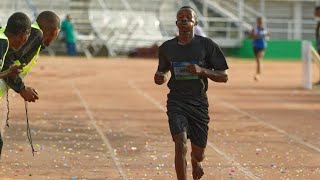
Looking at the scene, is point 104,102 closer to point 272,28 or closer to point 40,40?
point 40,40

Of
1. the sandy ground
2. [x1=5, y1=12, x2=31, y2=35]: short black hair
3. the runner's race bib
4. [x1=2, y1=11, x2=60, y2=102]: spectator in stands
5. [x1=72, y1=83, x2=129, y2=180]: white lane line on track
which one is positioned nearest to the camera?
[x1=5, y1=12, x2=31, y2=35]: short black hair

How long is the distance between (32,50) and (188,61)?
1.53 m

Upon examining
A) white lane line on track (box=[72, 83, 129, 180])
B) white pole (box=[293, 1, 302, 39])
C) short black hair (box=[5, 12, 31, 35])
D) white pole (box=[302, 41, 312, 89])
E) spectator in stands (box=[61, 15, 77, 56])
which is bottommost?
white pole (box=[293, 1, 302, 39])

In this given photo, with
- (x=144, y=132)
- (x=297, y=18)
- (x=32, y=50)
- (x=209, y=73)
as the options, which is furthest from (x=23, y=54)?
(x=297, y=18)

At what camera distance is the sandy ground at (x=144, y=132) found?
11633mm

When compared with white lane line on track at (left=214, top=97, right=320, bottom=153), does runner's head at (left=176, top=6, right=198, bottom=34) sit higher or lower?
higher

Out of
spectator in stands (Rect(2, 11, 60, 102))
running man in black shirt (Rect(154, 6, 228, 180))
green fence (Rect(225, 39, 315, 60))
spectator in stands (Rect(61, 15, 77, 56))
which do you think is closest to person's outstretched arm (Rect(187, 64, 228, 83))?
running man in black shirt (Rect(154, 6, 228, 180))

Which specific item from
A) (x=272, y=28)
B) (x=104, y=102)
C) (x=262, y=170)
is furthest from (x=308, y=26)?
(x=262, y=170)

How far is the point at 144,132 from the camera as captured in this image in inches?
619

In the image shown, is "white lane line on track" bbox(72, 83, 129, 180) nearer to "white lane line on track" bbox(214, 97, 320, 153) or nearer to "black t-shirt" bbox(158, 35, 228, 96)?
"black t-shirt" bbox(158, 35, 228, 96)

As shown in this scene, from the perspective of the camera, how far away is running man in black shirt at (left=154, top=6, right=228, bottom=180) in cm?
934

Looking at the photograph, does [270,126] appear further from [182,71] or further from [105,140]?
[182,71]

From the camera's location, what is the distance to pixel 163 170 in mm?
11531

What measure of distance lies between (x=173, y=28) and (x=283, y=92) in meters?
20.1
